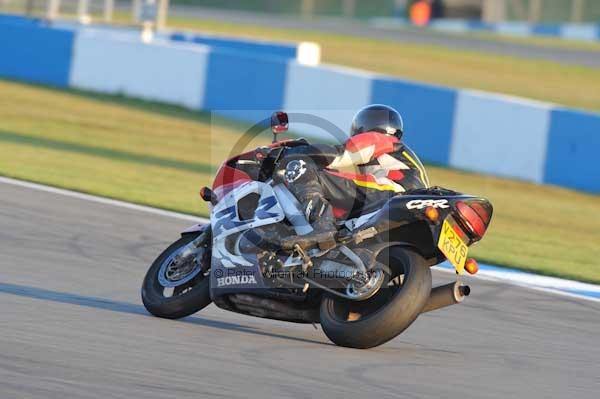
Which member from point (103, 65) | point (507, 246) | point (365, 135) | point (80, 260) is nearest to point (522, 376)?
point (365, 135)

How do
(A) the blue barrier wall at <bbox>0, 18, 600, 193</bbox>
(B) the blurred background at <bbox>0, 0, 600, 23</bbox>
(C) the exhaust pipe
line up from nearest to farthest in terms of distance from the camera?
(C) the exhaust pipe
(A) the blue barrier wall at <bbox>0, 18, 600, 193</bbox>
(B) the blurred background at <bbox>0, 0, 600, 23</bbox>

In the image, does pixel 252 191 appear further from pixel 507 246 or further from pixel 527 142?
pixel 527 142

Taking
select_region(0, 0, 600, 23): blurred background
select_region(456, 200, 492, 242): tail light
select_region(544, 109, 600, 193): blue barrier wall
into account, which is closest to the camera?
select_region(456, 200, 492, 242): tail light

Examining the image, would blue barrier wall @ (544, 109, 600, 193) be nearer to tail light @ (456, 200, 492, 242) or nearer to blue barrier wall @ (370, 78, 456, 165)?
blue barrier wall @ (370, 78, 456, 165)

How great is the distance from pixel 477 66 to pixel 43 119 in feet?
53.8

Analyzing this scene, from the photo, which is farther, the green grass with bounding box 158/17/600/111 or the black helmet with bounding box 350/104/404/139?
the green grass with bounding box 158/17/600/111

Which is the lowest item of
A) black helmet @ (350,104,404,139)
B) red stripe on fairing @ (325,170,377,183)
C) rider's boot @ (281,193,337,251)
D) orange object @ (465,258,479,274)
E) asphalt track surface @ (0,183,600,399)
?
asphalt track surface @ (0,183,600,399)

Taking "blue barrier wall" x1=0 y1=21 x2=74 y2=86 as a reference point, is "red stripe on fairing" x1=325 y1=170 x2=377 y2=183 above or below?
above

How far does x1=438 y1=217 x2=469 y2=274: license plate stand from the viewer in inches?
235

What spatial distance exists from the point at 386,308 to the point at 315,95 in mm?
11976

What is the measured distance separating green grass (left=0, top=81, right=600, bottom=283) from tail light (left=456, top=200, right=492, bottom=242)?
1502mm

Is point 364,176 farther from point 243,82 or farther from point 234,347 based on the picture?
point 243,82

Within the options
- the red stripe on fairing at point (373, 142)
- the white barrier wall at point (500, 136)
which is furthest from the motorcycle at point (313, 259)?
the white barrier wall at point (500, 136)

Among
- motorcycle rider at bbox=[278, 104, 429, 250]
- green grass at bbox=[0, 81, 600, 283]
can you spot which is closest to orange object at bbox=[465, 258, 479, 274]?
motorcycle rider at bbox=[278, 104, 429, 250]
